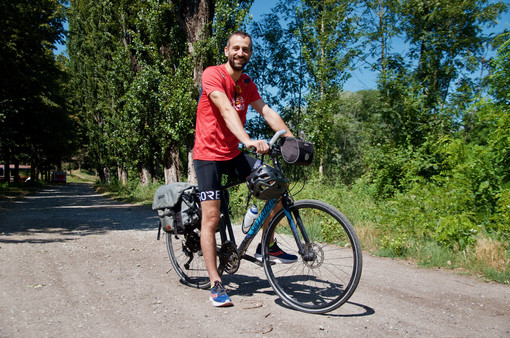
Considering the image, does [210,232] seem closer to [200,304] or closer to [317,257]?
[200,304]

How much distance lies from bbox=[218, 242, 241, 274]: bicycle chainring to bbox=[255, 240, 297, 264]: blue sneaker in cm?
20

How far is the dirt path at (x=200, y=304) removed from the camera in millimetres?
2796

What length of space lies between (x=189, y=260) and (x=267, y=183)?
1.50 metres

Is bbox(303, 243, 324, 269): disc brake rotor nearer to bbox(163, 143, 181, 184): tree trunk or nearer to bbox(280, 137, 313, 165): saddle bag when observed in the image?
bbox(280, 137, 313, 165): saddle bag

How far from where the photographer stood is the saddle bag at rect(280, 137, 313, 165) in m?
3.01

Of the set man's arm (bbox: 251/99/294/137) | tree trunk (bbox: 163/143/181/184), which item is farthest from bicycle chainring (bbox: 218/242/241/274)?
tree trunk (bbox: 163/143/181/184)

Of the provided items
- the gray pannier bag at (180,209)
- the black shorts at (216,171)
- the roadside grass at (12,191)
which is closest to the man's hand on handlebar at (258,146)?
the black shorts at (216,171)

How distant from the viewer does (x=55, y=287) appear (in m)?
3.81

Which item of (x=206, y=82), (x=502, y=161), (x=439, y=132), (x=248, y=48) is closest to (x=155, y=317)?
(x=206, y=82)

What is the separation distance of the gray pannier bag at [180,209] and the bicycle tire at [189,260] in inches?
4.8

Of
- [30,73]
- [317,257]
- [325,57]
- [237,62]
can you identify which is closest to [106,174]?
[30,73]

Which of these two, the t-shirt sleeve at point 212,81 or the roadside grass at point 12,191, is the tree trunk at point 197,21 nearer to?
the t-shirt sleeve at point 212,81

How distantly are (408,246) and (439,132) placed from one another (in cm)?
898

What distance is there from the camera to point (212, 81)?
329cm
